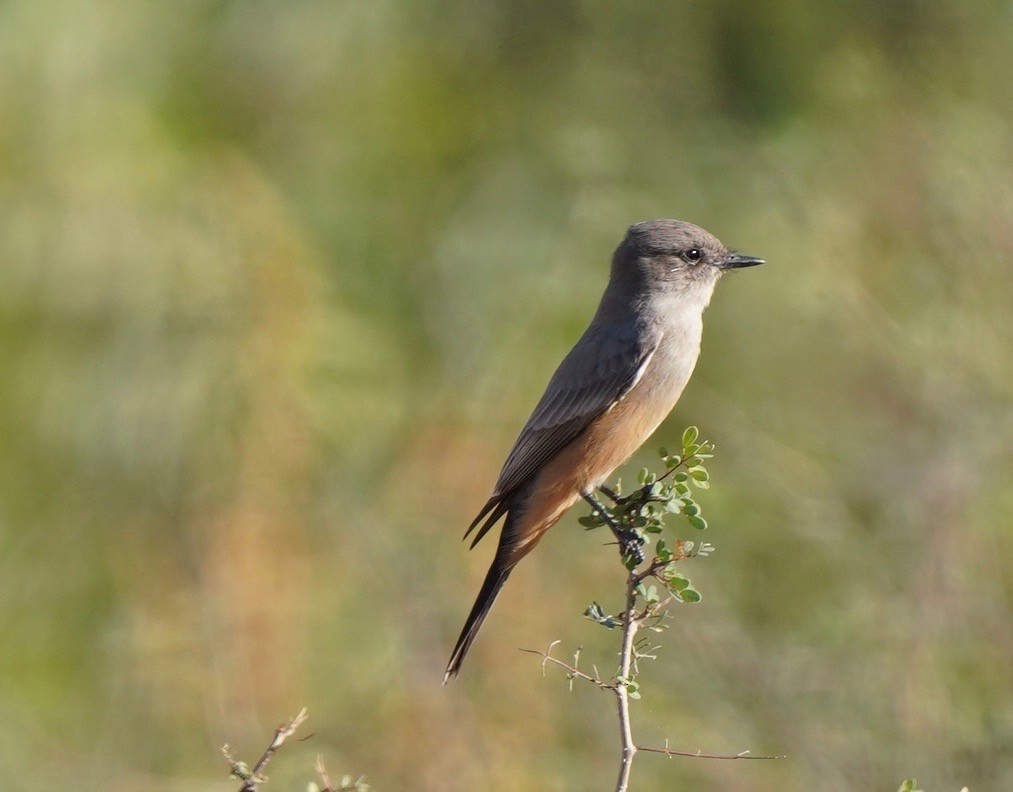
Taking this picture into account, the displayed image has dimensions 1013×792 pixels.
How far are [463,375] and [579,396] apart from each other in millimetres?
3415

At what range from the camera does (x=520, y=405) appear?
26.2 ft

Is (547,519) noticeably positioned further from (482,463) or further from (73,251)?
(73,251)

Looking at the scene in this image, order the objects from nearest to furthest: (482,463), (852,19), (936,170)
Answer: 1. (936,170)
2. (482,463)
3. (852,19)

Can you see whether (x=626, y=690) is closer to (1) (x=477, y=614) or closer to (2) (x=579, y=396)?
(1) (x=477, y=614)

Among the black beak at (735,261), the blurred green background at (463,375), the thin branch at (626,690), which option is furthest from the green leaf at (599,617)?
the black beak at (735,261)

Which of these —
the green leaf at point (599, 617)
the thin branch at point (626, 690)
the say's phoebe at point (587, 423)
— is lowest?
the thin branch at point (626, 690)

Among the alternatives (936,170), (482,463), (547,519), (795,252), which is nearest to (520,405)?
(482,463)

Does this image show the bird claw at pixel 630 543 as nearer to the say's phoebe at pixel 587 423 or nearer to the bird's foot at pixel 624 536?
the bird's foot at pixel 624 536

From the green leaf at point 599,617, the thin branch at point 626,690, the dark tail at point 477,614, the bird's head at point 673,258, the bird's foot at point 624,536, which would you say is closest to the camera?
the thin branch at point 626,690

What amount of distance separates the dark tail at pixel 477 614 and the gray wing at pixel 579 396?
0.85 feet

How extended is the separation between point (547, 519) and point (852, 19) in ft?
21.2

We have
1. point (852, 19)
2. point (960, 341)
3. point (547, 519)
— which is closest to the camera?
point (547, 519)

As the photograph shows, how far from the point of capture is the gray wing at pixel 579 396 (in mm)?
5109

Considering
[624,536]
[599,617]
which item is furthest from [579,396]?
[599,617]
